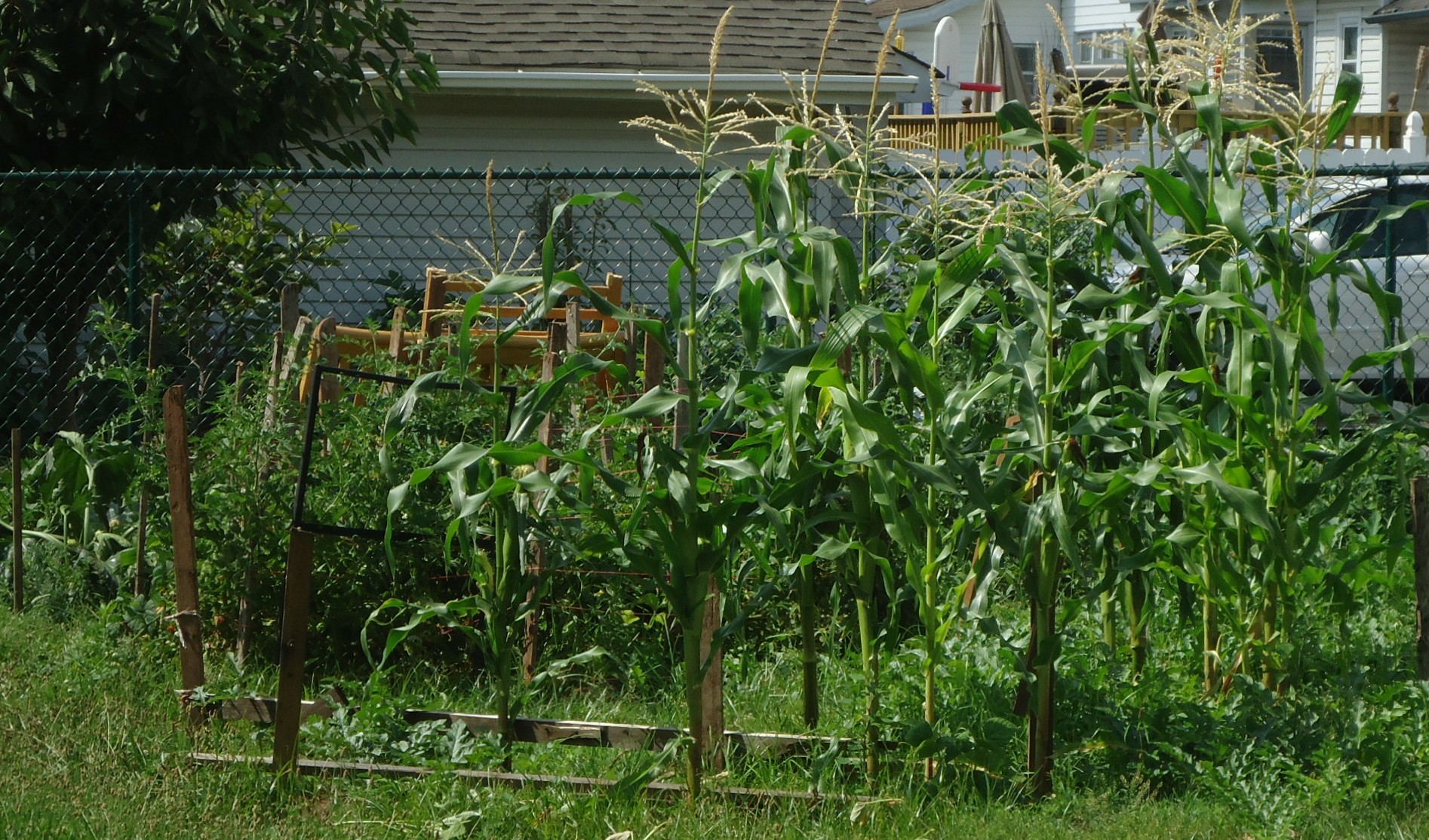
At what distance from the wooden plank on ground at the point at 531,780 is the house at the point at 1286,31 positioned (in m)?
16.7

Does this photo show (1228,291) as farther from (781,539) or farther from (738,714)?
(738,714)

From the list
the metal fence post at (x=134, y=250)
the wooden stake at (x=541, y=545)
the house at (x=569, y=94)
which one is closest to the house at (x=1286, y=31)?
the house at (x=569, y=94)

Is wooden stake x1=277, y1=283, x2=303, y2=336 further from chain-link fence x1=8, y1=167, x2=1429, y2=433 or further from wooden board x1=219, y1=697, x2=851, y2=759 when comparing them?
wooden board x1=219, y1=697, x2=851, y2=759

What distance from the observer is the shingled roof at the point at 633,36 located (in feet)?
39.8

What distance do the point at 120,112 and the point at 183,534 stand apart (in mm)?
A: 4756

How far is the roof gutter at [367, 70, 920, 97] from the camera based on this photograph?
38.4 feet

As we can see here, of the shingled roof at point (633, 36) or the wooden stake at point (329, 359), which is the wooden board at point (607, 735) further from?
the shingled roof at point (633, 36)

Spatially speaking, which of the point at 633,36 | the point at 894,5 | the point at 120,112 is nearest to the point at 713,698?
the point at 120,112

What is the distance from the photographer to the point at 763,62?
12555 mm

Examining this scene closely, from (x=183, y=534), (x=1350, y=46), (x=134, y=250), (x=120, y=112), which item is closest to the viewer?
(x=183, y=534)

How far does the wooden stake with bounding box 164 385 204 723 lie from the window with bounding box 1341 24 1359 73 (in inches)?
954

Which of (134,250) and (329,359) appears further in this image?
(134,250)

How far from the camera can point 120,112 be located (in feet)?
25.5

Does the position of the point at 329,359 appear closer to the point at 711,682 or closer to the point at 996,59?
the point at 711,682
